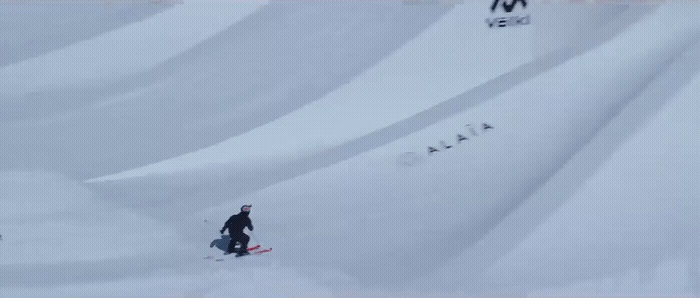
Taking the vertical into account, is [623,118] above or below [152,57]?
below

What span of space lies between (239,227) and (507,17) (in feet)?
2.47

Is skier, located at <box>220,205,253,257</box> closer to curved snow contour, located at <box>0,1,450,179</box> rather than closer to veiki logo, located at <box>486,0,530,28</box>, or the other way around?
curved snow contour, located at <box>0,1,450,179</box>

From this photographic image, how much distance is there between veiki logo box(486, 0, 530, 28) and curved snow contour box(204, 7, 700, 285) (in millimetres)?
132

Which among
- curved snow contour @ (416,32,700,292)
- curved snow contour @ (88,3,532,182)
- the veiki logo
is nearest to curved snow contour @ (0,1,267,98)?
curved snow contour @ (88,3,532,182)

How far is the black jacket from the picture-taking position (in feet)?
4.86

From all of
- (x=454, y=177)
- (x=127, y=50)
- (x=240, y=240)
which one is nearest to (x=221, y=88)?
(x=127, y=50)

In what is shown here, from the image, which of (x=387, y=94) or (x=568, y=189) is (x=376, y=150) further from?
(x=568, y=189)

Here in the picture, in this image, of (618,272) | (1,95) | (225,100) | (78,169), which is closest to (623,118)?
(618,272)

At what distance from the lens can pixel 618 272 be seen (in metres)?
1.47

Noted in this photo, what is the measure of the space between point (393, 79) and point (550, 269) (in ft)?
1.80

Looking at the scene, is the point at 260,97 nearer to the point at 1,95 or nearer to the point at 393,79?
the point at 393,79

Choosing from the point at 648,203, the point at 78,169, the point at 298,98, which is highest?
the point at 298,98

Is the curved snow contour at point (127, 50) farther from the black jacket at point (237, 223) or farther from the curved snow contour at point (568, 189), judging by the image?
the curved snow contour at point (568, 189)

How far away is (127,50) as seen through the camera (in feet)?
4.71
